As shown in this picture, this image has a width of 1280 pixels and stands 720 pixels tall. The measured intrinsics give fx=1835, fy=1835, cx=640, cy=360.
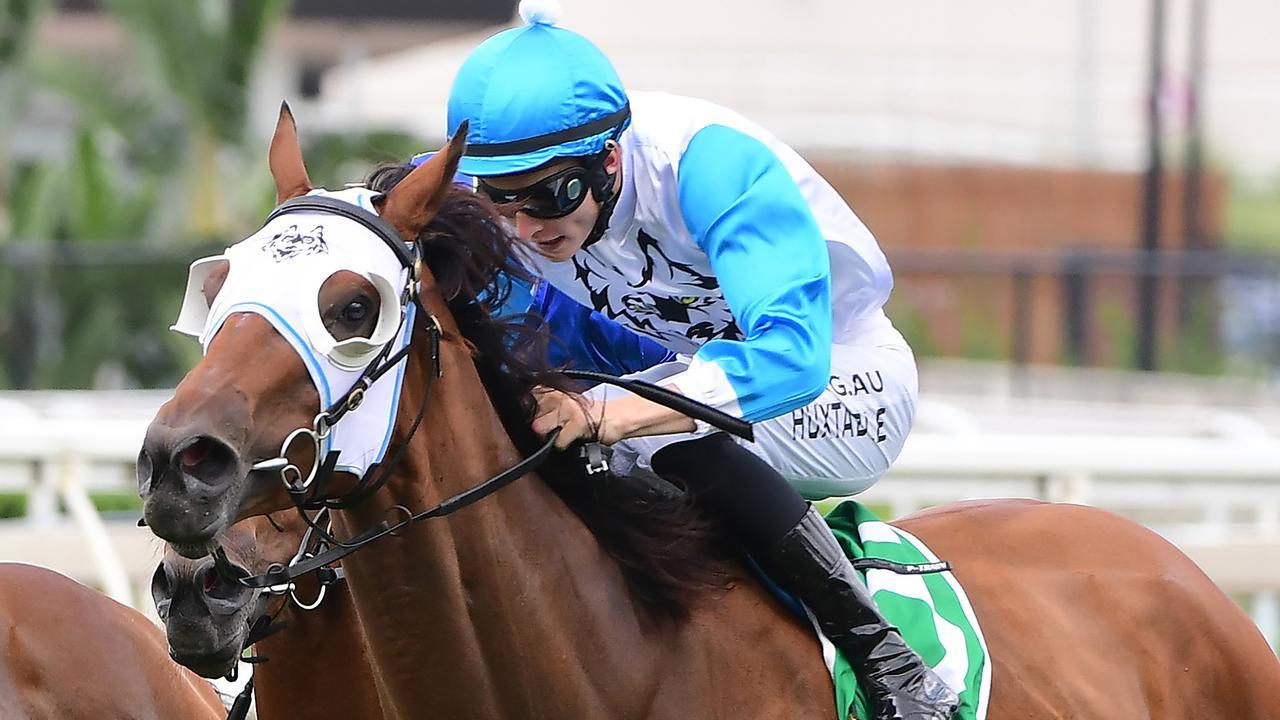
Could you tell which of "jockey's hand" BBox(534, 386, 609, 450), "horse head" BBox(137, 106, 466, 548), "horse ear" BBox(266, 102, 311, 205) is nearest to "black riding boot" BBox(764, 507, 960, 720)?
"jockey's hand" BBox(534, 386, 609, 450)

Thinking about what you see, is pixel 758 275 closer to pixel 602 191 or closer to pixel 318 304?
pixel 602 191

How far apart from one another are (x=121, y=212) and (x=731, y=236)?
34.4 ft

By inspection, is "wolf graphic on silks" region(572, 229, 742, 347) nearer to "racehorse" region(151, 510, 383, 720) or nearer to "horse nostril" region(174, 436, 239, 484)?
"racehorse" region(151, 510, 383, 720)

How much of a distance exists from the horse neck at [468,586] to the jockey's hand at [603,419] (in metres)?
0.07

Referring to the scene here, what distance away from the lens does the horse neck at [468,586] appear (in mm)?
2340

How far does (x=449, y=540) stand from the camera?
2.37 meters

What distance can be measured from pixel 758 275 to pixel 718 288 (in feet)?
1.36

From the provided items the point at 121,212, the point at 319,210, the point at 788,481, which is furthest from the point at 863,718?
the point at 121,212

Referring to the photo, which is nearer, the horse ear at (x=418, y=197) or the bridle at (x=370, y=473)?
the bridle at (x=370, y=473)

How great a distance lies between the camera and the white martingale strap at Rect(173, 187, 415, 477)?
215cm

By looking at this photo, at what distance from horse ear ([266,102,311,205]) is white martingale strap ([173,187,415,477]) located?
133 millimetres

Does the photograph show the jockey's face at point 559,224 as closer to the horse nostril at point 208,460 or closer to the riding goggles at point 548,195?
the riding goggles at point 548,195

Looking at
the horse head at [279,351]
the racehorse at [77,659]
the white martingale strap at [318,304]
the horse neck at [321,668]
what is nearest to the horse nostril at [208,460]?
the horse head at [279,351]

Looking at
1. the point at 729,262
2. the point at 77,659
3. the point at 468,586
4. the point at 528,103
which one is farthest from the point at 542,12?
the point at 77,659
